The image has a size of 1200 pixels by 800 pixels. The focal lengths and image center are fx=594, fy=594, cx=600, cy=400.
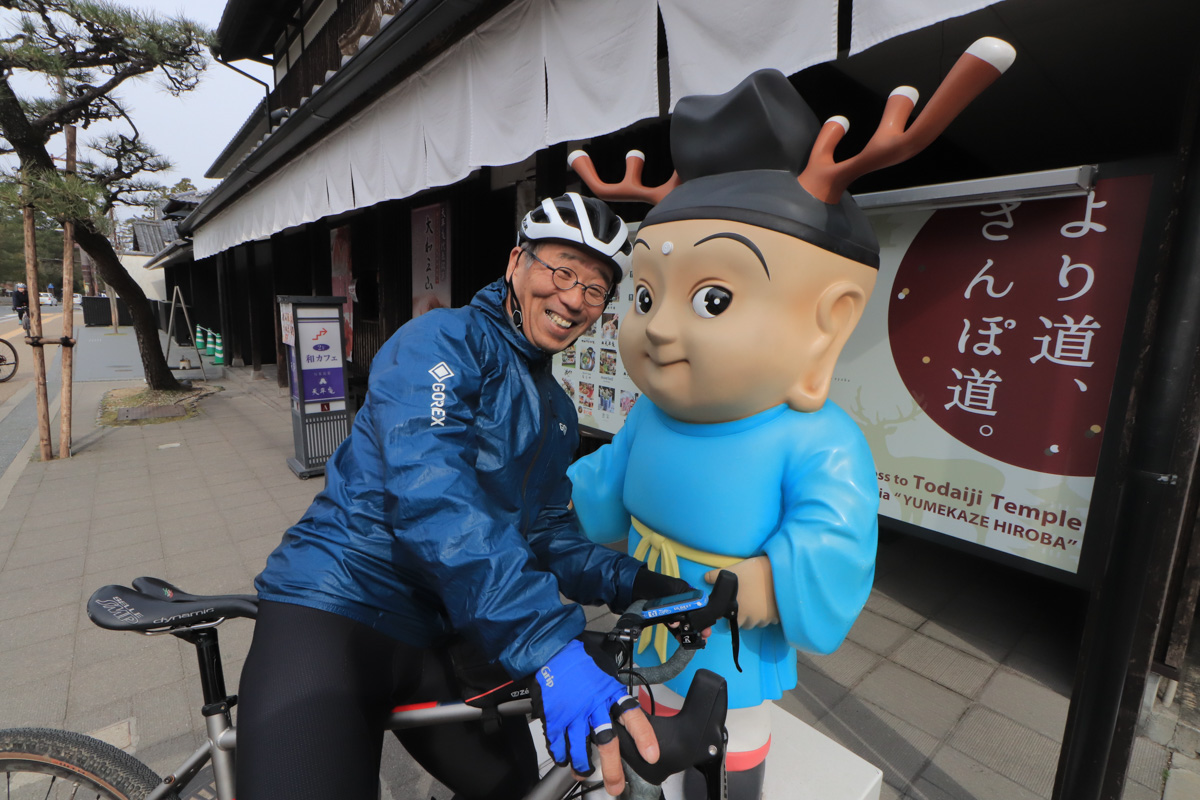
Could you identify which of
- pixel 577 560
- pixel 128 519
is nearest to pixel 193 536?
pixel 128 519

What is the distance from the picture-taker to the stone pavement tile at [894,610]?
367cm

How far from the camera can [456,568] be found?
1224 mm

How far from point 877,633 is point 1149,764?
1234 millimetres

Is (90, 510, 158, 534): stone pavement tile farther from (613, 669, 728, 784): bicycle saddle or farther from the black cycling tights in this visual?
(613, 669, 728, 784): bicycle saddle

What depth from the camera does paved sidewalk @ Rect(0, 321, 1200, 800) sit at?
2508mm

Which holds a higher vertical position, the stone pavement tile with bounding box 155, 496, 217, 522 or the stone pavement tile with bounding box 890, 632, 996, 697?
the stone pavement tile with bounding box 890, 632, 996, 697

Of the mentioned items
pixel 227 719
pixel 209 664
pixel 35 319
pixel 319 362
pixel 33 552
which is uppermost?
pixel 35 319

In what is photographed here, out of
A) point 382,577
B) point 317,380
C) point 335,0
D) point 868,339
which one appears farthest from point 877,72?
point 335,0

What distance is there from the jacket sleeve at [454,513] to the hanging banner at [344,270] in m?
8.83

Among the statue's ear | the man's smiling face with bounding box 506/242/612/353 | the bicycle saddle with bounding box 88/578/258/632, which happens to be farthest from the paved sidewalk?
the man's smiling face with bounding box 506/242/612/353

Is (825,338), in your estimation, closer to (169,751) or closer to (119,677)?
(169,751)

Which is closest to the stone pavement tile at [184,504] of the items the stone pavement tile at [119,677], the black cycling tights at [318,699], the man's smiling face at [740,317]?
the stone pavement tile at [119,677]

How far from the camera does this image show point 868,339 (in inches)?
130

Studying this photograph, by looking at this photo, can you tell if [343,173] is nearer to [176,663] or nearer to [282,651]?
[176,663]
